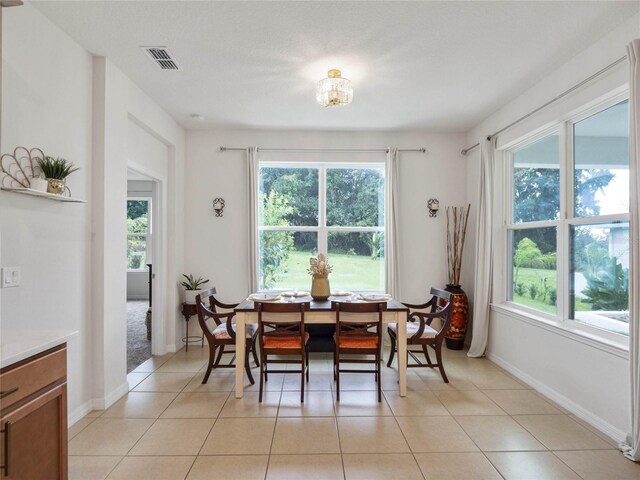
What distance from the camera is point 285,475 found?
2090 millimetres

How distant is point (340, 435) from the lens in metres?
2.53

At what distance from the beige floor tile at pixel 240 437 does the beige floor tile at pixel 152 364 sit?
1.55m

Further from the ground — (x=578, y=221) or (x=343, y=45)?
(x=343, y=45)

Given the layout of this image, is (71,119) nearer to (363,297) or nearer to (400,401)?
(363,297)

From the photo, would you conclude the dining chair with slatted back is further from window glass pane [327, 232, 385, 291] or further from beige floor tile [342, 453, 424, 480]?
window glass pane [327, 232, 385, 291]

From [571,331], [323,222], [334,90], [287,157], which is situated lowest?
[571,331]

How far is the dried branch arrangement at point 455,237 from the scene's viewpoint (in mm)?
4680

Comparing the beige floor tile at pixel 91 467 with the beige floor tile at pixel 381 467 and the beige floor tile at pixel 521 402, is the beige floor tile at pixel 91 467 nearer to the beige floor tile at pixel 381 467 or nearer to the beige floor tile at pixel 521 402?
A: the beige floor tile at pixel 381 467

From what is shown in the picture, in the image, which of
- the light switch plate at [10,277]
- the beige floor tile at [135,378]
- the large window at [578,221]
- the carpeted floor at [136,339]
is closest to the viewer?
the light switch plate at [10,277]

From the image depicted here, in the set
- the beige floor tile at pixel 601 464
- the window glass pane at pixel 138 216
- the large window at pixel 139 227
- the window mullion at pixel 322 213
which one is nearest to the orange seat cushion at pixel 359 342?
the beige floor tile at pixel 601 464

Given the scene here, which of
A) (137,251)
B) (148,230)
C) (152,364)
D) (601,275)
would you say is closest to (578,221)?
(601,275)

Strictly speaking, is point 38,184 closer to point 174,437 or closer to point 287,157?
point 174,437

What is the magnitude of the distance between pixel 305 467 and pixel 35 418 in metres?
1.44

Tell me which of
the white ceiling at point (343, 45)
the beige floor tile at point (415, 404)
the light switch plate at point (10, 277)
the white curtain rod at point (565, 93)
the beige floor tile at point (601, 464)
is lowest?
the beige floor tile at point (415, 404)
